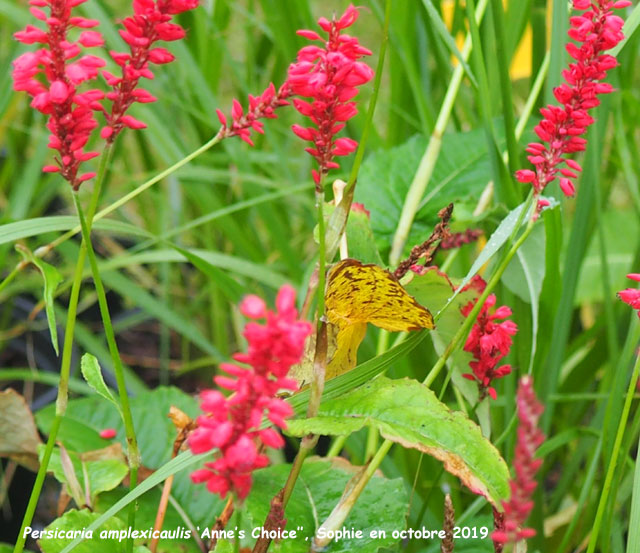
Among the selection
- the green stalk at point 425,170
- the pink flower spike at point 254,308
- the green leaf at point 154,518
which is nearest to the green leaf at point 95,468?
the green leaf at point 154,518

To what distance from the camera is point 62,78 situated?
0.53 meters

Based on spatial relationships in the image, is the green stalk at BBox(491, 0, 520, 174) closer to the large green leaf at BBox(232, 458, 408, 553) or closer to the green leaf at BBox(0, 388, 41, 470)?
the large green leaf at BBox(232, 458, 408, 553)

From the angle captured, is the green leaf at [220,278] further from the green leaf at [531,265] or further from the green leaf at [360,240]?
the green leaf at [531,265]

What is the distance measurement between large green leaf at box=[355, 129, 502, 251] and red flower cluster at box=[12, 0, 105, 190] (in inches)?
21.5

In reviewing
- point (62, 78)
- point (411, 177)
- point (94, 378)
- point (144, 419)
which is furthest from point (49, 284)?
point (411, 177)

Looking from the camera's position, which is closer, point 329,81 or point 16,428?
point 329,81

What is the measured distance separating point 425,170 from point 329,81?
45cm

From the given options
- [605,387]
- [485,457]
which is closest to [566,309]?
[605,387]

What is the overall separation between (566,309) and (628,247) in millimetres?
863

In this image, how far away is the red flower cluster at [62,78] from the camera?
525 mm

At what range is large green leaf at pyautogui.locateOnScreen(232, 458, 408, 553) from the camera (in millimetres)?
745

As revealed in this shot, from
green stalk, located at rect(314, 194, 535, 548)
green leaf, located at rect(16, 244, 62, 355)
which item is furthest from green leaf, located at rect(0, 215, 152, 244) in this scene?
green stalk, located at rect(314, 194, 535, 548)

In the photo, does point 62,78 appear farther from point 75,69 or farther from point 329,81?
point 329,81

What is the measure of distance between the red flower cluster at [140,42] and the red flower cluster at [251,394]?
0.23m
